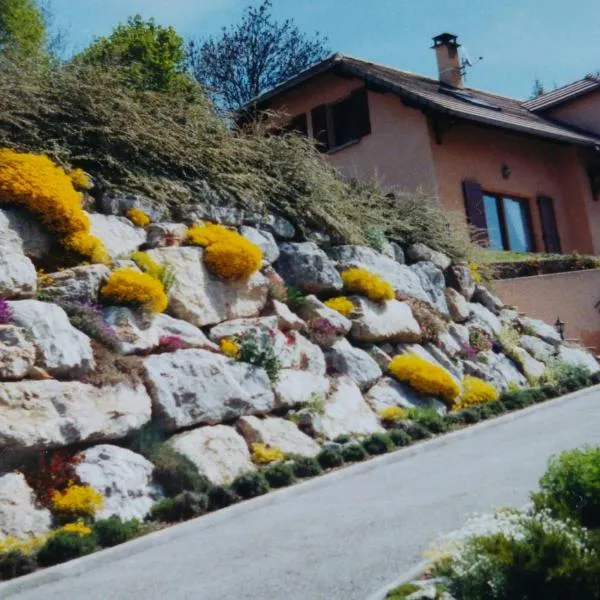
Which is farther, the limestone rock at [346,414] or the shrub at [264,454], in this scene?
the limestone rock at [346,414]

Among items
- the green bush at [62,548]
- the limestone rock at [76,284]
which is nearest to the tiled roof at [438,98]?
the limestone rock at [76,284]

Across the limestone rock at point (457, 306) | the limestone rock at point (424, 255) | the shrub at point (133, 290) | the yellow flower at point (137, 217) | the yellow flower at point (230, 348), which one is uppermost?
the yellow flower at point (137, 217)

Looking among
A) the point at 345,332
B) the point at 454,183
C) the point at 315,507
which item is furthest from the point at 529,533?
the point at 454,183

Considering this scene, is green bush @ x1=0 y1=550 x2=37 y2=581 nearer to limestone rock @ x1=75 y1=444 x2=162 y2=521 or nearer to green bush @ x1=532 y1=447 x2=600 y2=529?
limestone rock @ x1=75 y1=444 x2=162 y2=521

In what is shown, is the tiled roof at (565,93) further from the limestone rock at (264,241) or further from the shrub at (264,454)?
the shrub at (264,454)

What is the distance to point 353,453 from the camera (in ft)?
33.4

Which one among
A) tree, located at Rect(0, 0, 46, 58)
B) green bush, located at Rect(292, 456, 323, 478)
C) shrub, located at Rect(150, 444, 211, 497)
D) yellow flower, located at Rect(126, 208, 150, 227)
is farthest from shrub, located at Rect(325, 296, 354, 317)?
tree, located at Rect(0, 0, 46, 58)

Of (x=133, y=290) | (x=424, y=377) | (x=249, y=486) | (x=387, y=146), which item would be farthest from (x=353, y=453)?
(x=387, y=146)

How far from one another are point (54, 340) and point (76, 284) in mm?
1307

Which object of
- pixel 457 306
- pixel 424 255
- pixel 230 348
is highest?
pixel 424 255

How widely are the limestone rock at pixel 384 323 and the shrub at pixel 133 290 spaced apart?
13.4 feet

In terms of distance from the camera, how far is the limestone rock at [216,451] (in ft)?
30.2

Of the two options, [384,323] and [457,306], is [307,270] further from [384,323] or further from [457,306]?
[457,306]

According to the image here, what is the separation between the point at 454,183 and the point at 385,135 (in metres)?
2.51
